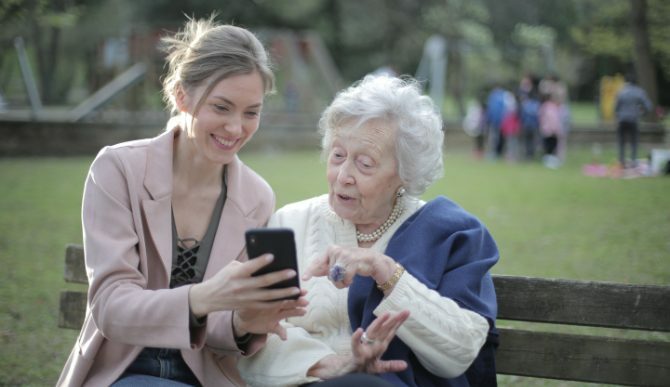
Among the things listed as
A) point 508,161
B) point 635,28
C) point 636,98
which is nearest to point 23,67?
point 508,161

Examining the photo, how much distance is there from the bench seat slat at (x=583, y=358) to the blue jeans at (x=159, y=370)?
53.8 inches

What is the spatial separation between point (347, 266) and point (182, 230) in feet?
2.70

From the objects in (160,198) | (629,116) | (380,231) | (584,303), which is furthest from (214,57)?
(629,116)

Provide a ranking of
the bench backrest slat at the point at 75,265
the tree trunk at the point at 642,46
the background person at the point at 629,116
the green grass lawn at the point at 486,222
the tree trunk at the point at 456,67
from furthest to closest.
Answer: the tree trunk at the point at 456,67 < the tree trunk at the point at 642,46 < the background person at the point at 629,116 < the green grass lawn at the point at 486,222 < the bench backrest slat at the point at 75,265

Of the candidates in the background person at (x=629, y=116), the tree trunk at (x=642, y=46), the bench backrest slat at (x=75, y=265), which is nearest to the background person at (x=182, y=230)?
the bench backrest slat at (x=75, y=265)

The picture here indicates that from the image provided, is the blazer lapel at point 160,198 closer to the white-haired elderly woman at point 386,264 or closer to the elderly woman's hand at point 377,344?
the white-haired elderly woman at point 386,264

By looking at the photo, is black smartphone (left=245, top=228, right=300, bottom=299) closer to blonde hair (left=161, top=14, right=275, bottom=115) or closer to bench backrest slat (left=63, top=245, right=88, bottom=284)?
blonde hair (left=161, top=14, right=275, bottom=115)

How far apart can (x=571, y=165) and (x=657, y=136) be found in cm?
380

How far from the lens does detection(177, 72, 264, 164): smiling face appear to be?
3.37 metres

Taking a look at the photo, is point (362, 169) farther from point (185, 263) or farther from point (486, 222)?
point (486, 222)

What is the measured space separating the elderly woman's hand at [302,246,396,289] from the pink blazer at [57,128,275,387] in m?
0.46

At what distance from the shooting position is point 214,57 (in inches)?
132

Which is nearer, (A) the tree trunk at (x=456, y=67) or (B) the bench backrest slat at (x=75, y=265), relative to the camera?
(B) the bench backrest slat at (x=75, y=265)

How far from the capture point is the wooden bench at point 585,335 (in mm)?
3518
